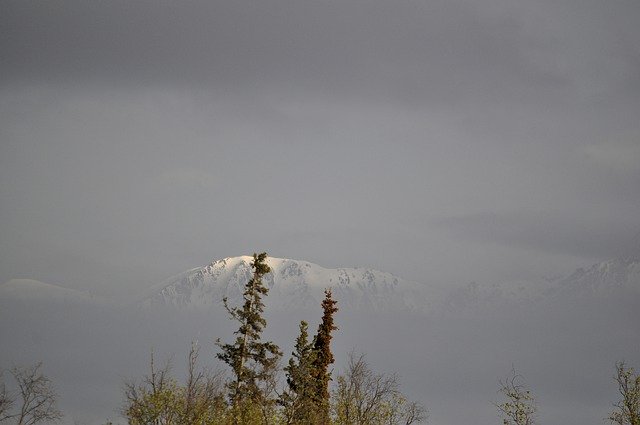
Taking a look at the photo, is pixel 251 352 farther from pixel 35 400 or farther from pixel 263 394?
pixel 35 400

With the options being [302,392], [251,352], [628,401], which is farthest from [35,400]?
[628,401]

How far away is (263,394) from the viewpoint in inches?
3506

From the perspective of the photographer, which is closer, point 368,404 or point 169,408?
point 169,408

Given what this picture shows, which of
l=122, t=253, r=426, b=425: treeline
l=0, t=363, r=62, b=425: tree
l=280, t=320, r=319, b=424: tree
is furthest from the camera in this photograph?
l=0, t=363, r=62, b=425: tree

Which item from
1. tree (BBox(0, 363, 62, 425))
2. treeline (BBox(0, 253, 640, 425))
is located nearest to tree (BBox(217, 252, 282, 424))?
treeline (BBox(0, 253, 640, 425))

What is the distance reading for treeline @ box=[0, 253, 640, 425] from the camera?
2965 inches

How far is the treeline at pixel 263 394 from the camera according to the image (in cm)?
7531

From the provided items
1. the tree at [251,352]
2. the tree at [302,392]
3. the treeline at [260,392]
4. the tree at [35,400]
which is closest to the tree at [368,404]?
the treeline at [260,392]

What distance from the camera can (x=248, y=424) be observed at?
243ft

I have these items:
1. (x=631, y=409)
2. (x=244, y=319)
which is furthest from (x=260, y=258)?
(x=631, y=409)

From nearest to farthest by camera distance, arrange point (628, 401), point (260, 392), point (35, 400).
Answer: point (628, 401) → point (260, 392) → point (35, 400)

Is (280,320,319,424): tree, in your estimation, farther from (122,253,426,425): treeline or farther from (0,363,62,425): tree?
(0,363,62,425): tree

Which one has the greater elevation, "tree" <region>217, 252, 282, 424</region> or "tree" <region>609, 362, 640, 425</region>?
"tree" <region>217, 252, 282, 424</region>

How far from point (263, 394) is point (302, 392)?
572 cm
